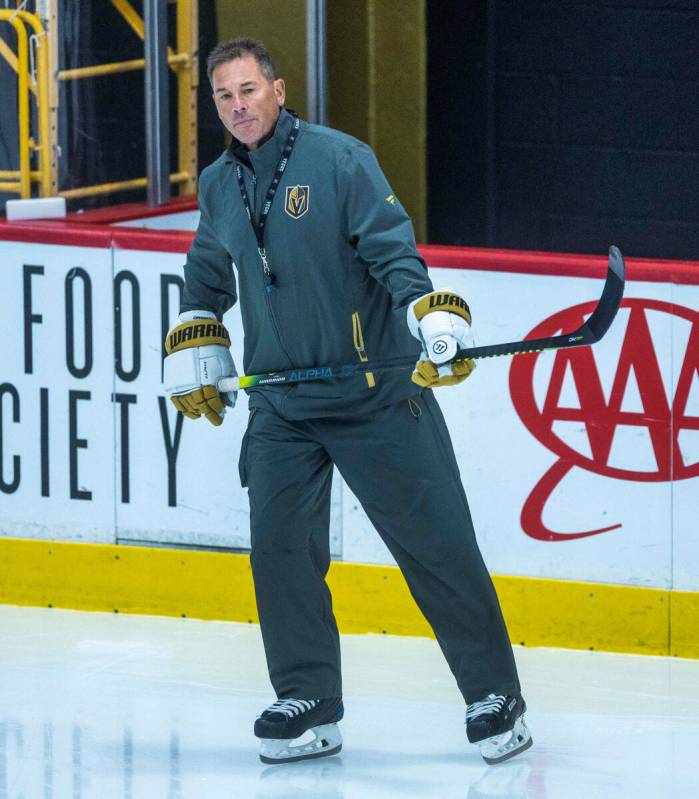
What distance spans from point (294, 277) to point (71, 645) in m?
1.56

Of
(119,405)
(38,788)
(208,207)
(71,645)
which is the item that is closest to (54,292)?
(119,405)

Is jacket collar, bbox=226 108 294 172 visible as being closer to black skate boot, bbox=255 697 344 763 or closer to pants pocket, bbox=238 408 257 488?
pants pocket, bbox=238 408 257 488

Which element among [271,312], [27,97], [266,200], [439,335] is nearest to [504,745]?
[439,335]

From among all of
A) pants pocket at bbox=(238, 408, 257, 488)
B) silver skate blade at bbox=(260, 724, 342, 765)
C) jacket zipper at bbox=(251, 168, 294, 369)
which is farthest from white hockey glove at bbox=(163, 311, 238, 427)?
silver skate blade at bbox=(260, 724, 342, 765)

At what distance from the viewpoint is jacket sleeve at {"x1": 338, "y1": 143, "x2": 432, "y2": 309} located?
12.3 feet

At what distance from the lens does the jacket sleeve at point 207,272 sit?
13.3 ft

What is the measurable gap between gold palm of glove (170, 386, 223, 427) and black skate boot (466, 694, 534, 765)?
863mm

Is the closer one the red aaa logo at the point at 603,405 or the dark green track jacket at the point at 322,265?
the dark green track jacket at the point at 322,265

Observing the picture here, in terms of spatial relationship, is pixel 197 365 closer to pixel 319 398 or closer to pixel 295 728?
pixel 319 398

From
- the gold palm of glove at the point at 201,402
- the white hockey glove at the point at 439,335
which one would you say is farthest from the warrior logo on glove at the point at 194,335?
the white hockey glove at the point at 439,335

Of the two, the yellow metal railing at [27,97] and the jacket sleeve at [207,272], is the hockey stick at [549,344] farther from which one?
the yellow metal railing at [27,97]

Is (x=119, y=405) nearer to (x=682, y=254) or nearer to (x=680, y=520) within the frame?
(x=680, y=520)

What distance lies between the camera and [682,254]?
717cm

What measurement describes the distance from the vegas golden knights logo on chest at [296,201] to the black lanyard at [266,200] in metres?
0.04
